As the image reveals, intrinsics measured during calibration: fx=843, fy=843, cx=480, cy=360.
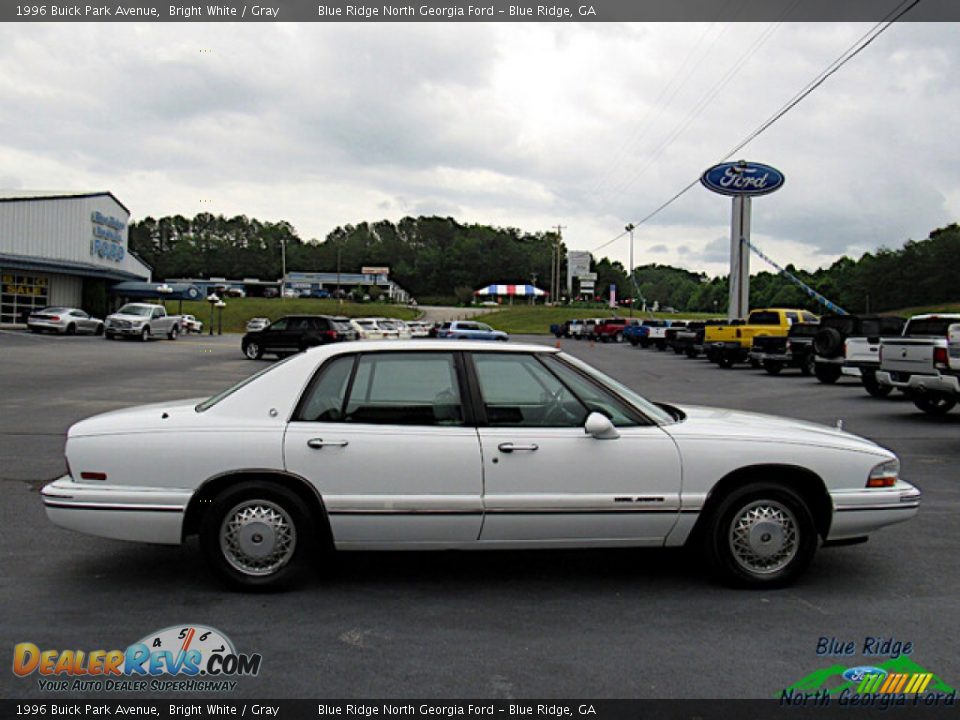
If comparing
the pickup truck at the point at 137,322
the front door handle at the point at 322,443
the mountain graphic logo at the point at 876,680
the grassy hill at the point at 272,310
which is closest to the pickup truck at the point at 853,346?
the mountain graphic logo at the point at 876,680

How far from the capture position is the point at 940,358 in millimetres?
12719

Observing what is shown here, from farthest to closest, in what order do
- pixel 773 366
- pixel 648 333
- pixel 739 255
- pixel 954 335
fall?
pixel 648 333
pixel 739 255
pixel 773 366
pixel 954 335

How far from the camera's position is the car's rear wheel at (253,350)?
30.3 metres

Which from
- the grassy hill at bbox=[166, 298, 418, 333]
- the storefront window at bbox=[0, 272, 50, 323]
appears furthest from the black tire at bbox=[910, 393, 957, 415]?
the grassy hill at bbox=[166, 298, 418, 333]

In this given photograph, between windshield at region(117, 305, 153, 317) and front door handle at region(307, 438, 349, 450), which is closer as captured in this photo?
front door handle at region(307, 438, 349, 450)

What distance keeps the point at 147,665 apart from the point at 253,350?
2739 cm

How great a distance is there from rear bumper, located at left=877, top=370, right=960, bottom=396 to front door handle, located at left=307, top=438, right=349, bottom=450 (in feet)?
35.4

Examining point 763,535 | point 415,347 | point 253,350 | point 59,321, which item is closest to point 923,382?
point 763,535

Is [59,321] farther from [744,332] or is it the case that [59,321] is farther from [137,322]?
[744,332]

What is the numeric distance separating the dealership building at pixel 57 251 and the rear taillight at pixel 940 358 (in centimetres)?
4300

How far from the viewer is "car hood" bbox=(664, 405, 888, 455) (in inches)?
197

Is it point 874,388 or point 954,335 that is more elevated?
point 954,335

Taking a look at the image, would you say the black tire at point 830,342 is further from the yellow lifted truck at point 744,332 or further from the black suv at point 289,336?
the black suv at point 289,336

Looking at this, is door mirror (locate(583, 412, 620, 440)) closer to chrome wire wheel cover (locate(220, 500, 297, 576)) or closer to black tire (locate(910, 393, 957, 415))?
chrome wire wheel cover (locate(220, 500, 297, 576))
